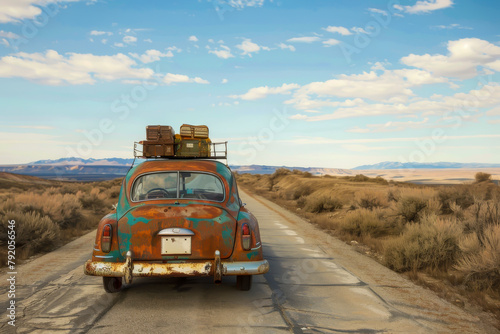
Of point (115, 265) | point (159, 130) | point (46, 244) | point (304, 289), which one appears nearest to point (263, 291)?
point (304, 289)

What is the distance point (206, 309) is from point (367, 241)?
7130 millimetres

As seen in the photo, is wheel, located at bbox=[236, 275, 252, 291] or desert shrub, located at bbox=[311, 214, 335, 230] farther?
desert shrub, located at bbox=[311, 214, 335, 230]

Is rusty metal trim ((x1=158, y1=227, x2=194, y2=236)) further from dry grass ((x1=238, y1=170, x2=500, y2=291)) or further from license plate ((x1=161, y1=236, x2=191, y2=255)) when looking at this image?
dry grass ((x1=238, y1=170, x2=500, y2=291))

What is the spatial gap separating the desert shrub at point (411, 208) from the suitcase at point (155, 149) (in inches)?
331

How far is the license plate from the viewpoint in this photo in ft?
17.9

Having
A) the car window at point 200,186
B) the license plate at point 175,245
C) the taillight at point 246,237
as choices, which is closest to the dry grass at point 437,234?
the taillight at point 246,237

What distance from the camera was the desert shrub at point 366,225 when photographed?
41.7 ft

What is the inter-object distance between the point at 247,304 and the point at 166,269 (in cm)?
122

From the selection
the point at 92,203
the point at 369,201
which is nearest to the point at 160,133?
the point at 369,201

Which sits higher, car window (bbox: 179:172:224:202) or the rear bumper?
car window (bbox: 179:172:224:202)

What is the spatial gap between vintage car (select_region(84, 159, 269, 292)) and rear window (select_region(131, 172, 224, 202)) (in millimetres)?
220

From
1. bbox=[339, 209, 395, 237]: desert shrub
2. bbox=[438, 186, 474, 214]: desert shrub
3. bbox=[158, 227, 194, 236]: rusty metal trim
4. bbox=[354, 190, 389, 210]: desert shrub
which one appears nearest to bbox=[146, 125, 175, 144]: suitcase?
bbox=[158, 227, 194, 236]: rusty metal trim

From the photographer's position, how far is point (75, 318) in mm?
5027

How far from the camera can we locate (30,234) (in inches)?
405
